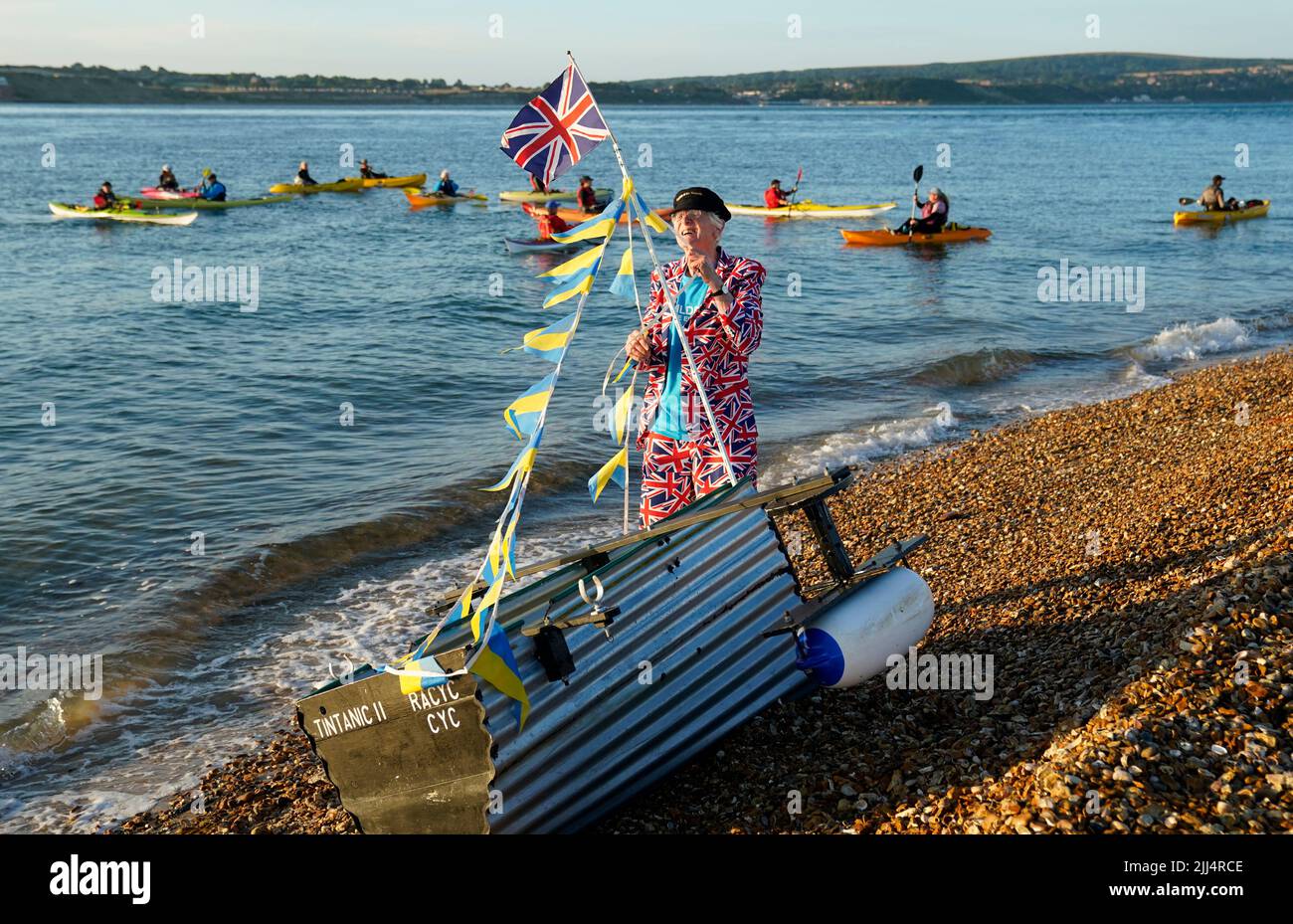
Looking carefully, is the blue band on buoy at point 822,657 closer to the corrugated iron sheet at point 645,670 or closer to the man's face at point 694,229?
the corrugated iron sheet at point 645,670

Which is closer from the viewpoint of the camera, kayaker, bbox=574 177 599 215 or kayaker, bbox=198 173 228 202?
kayaker, bbox=574 177 599 215

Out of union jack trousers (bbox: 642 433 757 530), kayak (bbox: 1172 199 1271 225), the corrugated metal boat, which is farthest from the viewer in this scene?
kayak (bbox: 1172 199 1271 225)

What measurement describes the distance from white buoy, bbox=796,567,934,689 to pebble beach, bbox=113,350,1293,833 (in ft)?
0.71

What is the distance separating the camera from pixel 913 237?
29578 millimetres

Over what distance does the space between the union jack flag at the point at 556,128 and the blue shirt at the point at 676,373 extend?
0.88 meters

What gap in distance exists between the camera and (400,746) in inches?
166

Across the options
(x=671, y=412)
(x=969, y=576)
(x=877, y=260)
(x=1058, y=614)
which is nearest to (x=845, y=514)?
(x=969, y=576)

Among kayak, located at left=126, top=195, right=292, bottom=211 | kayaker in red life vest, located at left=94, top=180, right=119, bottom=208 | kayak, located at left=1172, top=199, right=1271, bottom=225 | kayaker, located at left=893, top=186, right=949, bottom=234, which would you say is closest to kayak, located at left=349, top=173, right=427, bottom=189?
kayak, located at left=126, top=195, right=292, bottom=211

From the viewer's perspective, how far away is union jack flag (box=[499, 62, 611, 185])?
16.5 ft

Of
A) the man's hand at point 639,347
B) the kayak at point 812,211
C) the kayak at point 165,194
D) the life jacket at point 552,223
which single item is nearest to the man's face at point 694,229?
the man's hand at point 639,347

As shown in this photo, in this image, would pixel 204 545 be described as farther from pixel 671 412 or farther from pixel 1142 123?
pixel 1142 123

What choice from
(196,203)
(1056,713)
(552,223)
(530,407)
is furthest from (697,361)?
(196,203)

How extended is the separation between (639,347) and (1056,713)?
2.52 meters

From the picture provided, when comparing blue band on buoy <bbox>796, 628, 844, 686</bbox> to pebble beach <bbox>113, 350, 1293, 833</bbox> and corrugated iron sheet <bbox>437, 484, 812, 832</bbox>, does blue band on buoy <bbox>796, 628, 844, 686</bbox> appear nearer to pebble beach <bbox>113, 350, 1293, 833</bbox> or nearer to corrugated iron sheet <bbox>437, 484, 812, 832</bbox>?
corrugated iron sheet <bbox>437, 484, 812, 832</bbox>
